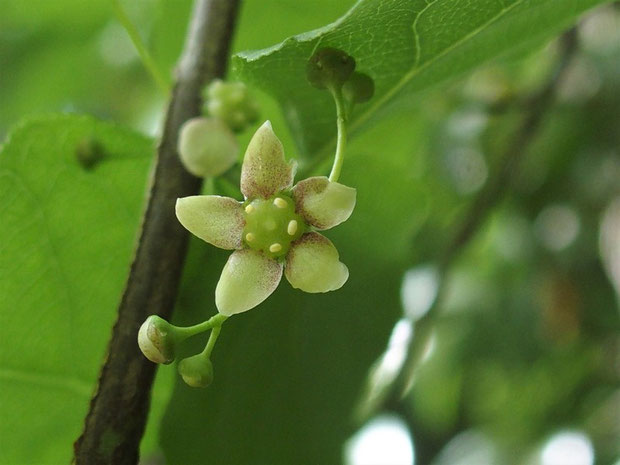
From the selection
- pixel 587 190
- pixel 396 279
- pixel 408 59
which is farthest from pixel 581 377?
pixel 408 59

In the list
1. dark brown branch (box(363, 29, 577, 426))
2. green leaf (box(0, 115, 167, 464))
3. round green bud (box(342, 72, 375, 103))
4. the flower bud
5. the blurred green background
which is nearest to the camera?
the flower bud

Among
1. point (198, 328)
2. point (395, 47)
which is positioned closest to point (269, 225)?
point (198, 328)

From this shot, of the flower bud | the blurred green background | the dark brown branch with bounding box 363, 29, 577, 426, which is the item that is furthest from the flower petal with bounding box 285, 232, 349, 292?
the dark brown branch with bounding box 363, 29, 577, 426

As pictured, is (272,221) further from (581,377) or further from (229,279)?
(581,377)

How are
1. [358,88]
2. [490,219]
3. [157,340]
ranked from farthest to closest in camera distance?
[490,219] < [358,88] < [157,340]

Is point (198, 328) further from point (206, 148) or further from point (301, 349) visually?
point (301, 349)

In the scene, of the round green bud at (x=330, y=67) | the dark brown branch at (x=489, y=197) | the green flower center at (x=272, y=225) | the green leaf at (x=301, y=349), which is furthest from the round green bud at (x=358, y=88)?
the dark brown branch at (x=489, y=197)

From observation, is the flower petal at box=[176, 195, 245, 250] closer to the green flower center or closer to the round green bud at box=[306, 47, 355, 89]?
the green flower center
